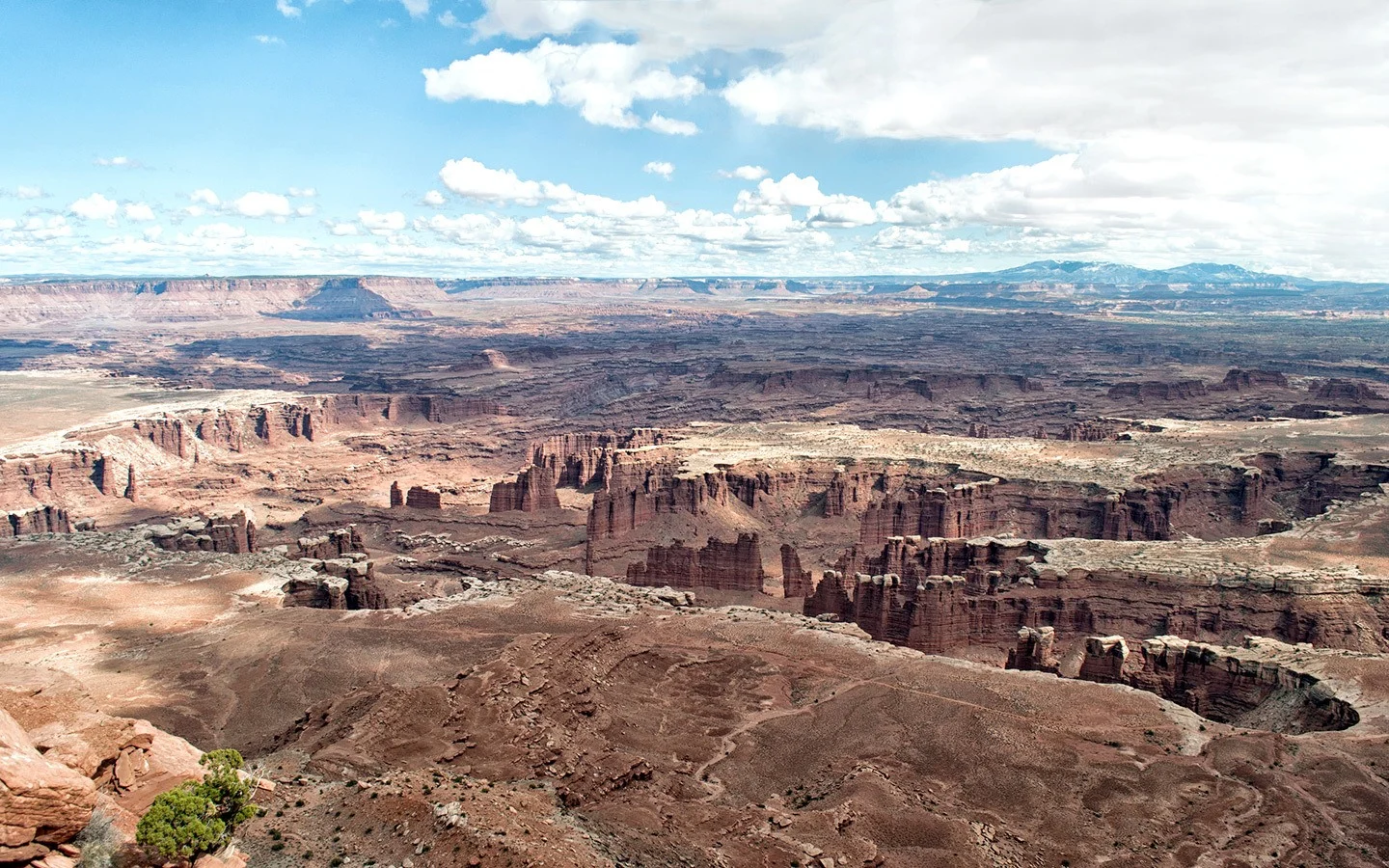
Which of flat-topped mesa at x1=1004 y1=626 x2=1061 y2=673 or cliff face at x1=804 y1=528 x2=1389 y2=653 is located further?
cliff face at x1=804 y1=528 x2=1389 y2=653

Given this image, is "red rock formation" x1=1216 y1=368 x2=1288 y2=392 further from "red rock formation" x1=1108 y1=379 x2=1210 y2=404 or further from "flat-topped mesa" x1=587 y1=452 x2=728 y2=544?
"flat-topped mesa" x1=587 y1=452 x2=728 y2=544

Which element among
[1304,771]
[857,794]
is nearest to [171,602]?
[857,794]

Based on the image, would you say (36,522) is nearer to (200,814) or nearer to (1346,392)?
(200,814)

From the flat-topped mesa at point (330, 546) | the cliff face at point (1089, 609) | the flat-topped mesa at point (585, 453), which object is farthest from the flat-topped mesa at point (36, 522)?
the cliff face at point (1089, 609)

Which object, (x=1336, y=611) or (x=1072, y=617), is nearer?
(x=1336, y=611)

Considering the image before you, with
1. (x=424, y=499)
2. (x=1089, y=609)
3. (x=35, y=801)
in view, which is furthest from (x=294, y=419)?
(x=35, y=801)

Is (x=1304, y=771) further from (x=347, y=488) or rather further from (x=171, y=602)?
(x=347, y=488)

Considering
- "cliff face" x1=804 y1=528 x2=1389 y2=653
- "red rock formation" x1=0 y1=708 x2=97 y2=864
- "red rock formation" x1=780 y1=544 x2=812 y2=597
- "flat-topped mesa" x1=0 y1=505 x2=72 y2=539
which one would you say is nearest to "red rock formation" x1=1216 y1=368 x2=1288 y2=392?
"red rock formation" x1=780 y1=544 x2=812 y2=597
